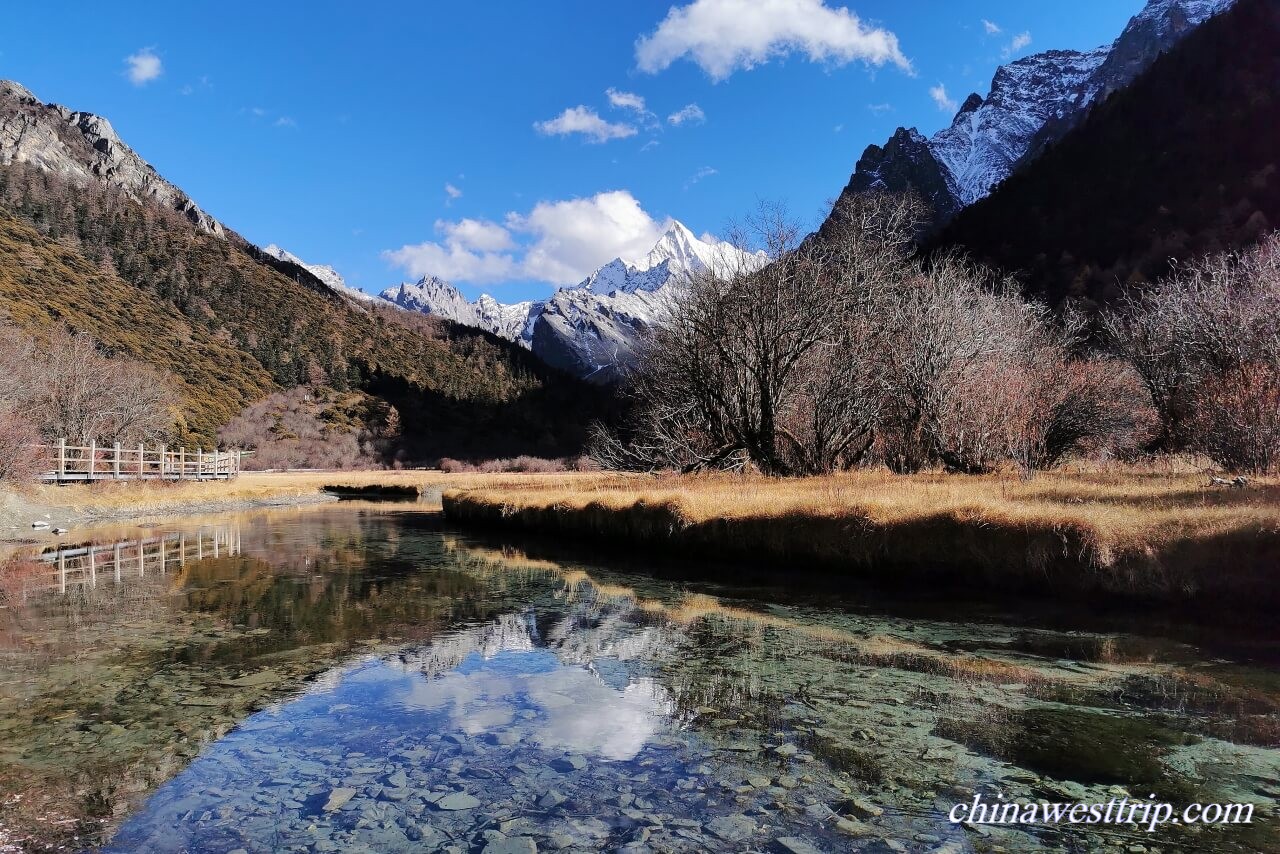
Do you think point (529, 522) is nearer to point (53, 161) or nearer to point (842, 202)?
point (842, 202)

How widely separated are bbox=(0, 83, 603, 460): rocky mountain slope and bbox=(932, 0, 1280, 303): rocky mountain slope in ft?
259

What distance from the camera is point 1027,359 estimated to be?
2577 cm

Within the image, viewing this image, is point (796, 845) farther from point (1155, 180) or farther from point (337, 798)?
point (1155, 180)

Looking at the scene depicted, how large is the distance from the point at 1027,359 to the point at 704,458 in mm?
12487

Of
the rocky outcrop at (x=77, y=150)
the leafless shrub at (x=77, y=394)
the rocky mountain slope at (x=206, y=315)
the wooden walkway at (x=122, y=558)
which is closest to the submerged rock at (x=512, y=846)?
the wooden walkway at (x=122, y=558)

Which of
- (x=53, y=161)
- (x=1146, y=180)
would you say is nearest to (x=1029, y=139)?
(x=1146, y=180)

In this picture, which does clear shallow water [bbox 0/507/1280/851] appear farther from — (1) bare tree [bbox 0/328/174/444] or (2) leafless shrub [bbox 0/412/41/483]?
(1) bare tree [bbox 0/328/174/444]

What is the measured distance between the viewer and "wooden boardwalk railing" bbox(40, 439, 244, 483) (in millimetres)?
30391

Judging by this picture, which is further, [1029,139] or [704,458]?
[1029,139]

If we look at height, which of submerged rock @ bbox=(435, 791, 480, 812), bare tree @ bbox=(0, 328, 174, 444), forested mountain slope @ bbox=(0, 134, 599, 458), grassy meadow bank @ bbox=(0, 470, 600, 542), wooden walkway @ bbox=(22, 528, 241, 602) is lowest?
submerged rock @ bbox=(435, 791, 480, 812)

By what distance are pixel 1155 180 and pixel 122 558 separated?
87.1m

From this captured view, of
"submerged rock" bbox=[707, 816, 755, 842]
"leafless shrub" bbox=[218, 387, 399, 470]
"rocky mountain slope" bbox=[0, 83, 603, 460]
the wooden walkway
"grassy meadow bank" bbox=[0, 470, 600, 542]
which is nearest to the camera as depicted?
"submerged rock" bbox=[707, 816, 755, 842]

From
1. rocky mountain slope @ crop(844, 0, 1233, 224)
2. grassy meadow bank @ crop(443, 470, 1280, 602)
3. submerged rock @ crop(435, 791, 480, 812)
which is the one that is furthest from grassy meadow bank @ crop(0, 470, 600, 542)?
rocky mountain slope @ crop(844, 0, 1233, 224)

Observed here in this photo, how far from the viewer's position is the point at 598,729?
20.7 feet
